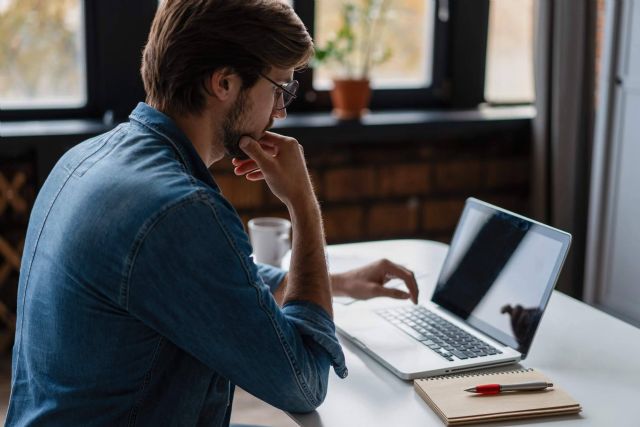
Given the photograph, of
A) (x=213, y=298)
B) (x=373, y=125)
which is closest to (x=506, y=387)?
(x=213, y=298)

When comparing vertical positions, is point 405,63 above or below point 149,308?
above

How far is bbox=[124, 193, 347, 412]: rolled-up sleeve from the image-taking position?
1.00 metres

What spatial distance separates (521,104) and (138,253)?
299 cm

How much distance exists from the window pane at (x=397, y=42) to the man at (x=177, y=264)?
2072 mm

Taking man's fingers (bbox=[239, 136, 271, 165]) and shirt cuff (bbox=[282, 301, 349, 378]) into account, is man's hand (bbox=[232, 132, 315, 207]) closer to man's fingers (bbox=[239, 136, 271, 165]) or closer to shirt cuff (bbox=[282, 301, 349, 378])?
man's fingers (bbox=[239, 136, 271, 165])

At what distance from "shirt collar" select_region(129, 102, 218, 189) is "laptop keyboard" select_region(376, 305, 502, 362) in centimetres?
47

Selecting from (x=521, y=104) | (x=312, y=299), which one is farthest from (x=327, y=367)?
(x=521, y=104)

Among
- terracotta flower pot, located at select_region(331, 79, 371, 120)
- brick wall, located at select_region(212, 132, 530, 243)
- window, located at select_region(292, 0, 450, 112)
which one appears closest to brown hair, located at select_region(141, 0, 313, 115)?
brick wall, located at select_region(212, 132, 530, 243)

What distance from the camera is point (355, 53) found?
3.40 metres

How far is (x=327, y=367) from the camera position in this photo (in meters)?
1.17

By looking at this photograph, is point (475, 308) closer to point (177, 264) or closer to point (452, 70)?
point (177, 264)

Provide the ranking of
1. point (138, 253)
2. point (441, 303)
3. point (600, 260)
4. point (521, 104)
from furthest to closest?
point (521, 104), point (600, 260), point (441, 303), point (138, 253)

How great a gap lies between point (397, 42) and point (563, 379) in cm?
238

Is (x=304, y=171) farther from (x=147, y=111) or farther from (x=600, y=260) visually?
(x=600, y=260)
